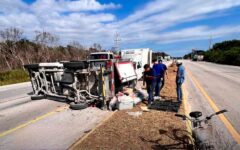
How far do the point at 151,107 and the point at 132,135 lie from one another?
2.99 metres

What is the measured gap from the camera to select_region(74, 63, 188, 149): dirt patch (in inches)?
214

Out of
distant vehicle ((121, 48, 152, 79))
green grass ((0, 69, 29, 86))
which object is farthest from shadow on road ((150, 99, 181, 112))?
green grass ((0, 69, 29, 86))

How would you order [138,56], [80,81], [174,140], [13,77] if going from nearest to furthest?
[174,140]
[80,81]
[138,56]
[13,77]

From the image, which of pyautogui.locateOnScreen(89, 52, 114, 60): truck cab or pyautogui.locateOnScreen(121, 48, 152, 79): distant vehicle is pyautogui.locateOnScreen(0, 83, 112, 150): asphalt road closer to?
pyautogui.locateOnScreen(121, 48, 152, 79): distant vehicle

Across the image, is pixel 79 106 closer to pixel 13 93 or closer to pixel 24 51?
pixel 13 93

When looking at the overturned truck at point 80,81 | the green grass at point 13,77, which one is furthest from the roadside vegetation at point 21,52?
the overturned truck at point 80,81

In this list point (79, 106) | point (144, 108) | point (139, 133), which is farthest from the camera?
point (79, 106)

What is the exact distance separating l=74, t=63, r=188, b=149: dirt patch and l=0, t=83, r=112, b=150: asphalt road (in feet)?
1.96

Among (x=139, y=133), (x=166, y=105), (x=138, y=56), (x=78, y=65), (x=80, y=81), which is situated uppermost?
(x=138, y=56)

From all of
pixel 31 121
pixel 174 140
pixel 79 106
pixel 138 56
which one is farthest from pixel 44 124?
pixel 138 56

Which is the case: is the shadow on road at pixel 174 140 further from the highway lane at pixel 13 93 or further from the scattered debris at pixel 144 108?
the highway lane at pixel 13 93

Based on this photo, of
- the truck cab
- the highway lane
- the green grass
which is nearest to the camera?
the highway lane

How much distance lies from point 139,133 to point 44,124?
3272 mm

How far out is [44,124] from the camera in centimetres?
753
